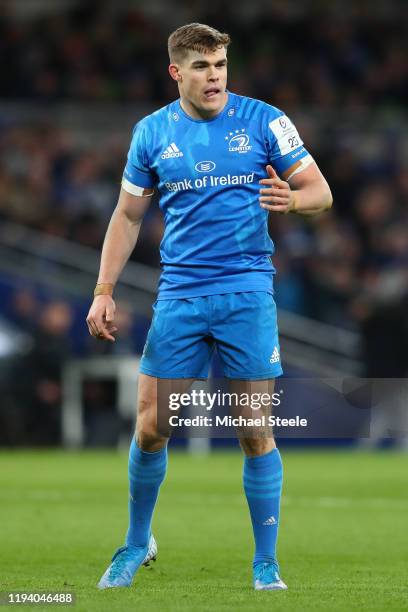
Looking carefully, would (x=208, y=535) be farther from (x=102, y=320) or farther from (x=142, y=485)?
(x=102, y=320)

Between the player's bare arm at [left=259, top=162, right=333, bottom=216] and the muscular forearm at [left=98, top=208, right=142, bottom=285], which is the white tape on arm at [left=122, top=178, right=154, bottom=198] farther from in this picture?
the player's bare arm at [left=259, top=162, right=333, bottom=216]

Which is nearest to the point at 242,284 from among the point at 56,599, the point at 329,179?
the point at 56,599

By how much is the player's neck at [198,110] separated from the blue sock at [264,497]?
1349 mm

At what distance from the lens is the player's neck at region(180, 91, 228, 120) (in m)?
5.83

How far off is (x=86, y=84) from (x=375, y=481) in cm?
968

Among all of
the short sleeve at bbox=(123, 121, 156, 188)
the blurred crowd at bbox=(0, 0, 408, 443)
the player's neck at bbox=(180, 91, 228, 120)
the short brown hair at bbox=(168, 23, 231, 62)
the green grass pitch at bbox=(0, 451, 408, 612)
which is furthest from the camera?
the blurred crowd at bbox=(0, 0, 408, 443)

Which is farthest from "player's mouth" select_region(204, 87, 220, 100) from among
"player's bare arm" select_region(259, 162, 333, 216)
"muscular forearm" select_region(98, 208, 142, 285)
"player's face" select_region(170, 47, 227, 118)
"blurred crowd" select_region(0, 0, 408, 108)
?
"blurred crowd" select_region(0, 0, 408, 108)

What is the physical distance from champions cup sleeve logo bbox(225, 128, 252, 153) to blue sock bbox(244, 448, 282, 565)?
1.19 m

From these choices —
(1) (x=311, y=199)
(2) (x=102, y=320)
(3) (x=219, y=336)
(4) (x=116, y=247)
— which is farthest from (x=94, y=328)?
(1) (x=311, y=199)

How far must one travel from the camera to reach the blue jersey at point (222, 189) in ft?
19.0

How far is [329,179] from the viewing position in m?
19.1

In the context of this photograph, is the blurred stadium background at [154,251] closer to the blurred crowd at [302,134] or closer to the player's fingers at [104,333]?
the blurred crowd at [302,134]

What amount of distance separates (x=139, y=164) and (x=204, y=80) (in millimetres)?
446

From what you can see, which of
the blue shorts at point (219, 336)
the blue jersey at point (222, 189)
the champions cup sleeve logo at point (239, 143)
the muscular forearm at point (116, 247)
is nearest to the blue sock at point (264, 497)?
the blue shorts at point (219, 336)
